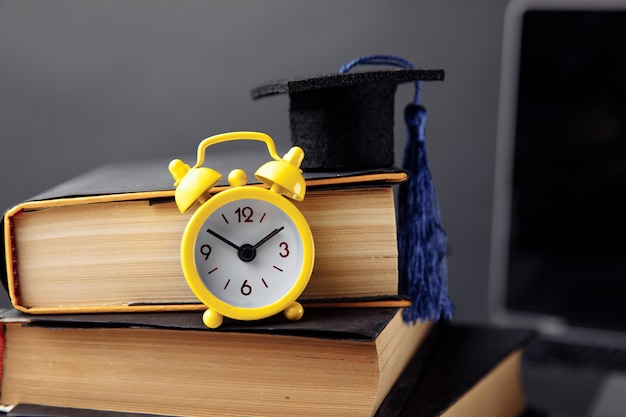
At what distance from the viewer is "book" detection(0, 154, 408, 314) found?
64cm

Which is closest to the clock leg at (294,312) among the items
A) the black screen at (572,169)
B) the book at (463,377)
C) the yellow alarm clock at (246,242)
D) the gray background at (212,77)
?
the yellow alarm clock at (246,242)

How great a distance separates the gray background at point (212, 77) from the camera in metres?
1.26

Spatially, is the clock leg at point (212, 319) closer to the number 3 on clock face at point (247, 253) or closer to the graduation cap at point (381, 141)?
the number 3 on clock face at point (247, 253)

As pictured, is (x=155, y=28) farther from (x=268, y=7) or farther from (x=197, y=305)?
(x=197, y=305)

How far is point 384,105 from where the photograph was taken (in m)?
0.69

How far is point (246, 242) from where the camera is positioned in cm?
63

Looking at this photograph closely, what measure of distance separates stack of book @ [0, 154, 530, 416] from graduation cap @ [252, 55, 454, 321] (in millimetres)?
37

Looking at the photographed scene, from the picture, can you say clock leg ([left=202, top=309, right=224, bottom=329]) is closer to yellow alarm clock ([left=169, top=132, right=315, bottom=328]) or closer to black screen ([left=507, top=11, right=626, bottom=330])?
yellow alarm clock ([left=169, top=132, right=315, bottom=328])

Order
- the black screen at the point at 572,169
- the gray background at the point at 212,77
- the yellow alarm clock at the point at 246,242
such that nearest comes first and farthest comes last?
1. the yellow alarm clock at the point at 246,242
2. the black screen at the point at 572,169
3. the gray background at the point at 212,77

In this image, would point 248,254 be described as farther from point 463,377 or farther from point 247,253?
point 463,377

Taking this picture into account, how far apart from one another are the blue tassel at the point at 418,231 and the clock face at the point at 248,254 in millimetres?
151

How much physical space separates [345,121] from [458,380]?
0.97 ft

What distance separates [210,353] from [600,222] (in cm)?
62

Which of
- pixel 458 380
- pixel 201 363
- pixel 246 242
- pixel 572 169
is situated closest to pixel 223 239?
pixel 246 242
